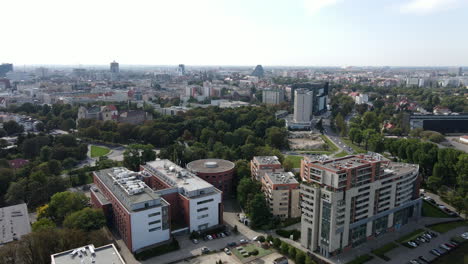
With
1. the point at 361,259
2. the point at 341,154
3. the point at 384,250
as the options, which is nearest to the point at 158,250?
the point at 361,259

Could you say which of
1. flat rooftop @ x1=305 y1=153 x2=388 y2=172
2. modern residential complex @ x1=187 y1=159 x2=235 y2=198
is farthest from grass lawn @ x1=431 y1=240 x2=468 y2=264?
modern residential complex @ x1=187 y1=159 x2=235 y2=198

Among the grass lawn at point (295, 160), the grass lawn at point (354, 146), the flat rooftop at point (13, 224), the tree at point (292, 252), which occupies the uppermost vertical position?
the flat rooftop at point (13, 224)

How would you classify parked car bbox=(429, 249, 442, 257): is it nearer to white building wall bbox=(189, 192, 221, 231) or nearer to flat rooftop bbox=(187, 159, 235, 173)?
white building wall bbox=(189, 192, 221, 231)

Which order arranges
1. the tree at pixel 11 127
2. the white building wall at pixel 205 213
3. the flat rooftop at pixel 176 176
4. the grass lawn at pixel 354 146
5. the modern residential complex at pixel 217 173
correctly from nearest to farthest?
the white building wall at pixel 205 213
the flat rooftop at pixel 176 176
the modern residential complex at pixel 217 173
the grass lawn at pixel 354 146
the tree at pixel 11 127

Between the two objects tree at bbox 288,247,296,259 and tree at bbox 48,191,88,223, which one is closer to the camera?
tree at bbox 288,247,296,259

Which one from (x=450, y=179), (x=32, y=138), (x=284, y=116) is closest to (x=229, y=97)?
(x=284, y=116)

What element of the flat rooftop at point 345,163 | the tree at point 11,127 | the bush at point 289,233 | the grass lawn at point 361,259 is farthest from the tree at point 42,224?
the tree at point 11,127

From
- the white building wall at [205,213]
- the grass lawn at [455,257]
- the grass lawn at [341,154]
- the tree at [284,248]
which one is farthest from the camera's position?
the grass lawn at [341,154]

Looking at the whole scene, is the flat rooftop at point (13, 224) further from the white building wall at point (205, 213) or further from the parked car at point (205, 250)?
the parked car at point (205, 250)
